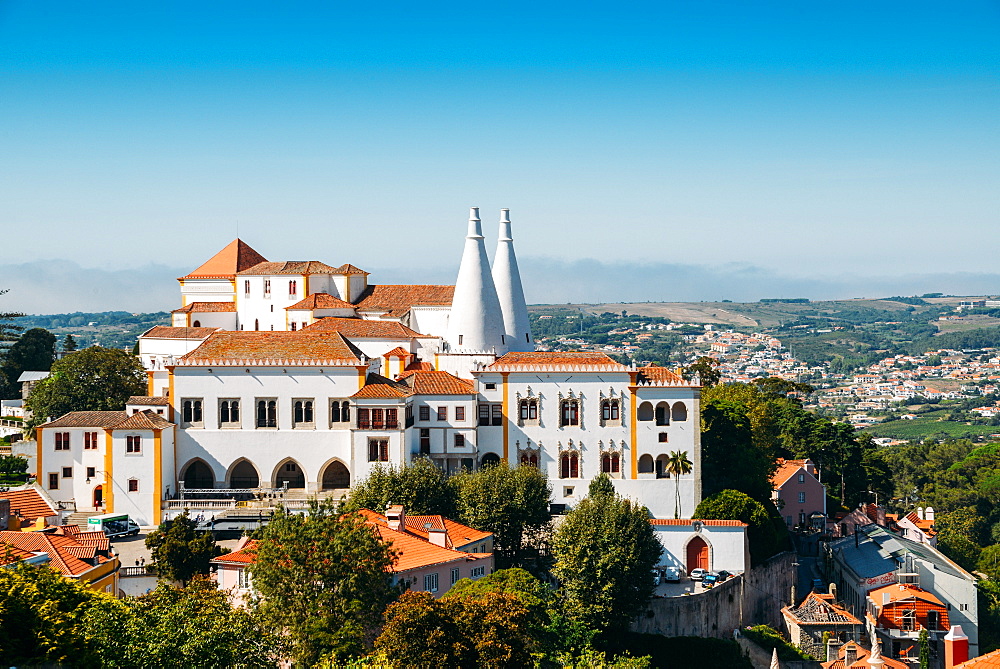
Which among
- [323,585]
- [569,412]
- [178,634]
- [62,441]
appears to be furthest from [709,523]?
[62,441]

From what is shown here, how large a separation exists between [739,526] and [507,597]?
1656cm

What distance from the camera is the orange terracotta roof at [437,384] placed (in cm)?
5762

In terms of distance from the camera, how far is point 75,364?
68.2 metres

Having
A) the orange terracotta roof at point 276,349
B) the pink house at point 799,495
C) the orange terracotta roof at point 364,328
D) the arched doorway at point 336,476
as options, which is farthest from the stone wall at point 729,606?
the orange terracotta roof at point 364,328

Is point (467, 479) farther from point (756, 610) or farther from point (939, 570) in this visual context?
point (939, 570)

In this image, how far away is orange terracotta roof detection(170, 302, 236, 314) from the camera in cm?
7312

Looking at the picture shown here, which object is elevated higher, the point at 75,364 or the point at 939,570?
the point at 75,364

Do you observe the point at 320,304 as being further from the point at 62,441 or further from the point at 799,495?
the point at 799,495

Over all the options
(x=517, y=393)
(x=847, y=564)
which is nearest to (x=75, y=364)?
(x=517, y=393)

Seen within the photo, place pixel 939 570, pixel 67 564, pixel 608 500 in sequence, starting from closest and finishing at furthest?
pixel 67 564 → pixel 608 500 → pixel 939 570

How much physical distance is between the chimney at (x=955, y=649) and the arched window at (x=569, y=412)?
18.2 metres

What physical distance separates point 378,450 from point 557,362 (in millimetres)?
8705

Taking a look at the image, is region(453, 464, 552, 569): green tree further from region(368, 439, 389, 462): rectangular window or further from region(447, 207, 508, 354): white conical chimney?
region(447, 207, 508, 354): white conical chimney

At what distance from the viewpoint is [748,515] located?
5609cm
